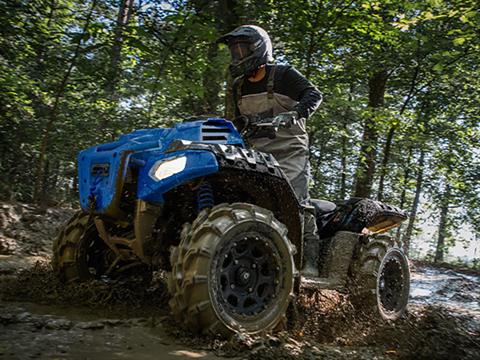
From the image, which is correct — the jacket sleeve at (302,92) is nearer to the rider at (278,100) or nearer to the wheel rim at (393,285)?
the rider at (278,100)

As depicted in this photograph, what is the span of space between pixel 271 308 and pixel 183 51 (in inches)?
216

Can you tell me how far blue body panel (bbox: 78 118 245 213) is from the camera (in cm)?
308

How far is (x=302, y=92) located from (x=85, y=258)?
253 cm

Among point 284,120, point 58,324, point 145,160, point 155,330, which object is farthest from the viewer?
point 284,120

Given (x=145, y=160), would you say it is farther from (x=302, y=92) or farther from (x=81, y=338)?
(x=302, y=92)

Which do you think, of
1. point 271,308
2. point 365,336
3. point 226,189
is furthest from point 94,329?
point 365,336

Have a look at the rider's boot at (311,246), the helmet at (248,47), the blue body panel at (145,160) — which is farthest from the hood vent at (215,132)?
the rider's boot at (311,246)

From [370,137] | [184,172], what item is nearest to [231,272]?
[184,172]

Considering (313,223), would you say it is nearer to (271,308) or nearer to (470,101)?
(271,308)

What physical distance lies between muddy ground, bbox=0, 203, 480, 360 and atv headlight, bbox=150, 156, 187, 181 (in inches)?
39.4

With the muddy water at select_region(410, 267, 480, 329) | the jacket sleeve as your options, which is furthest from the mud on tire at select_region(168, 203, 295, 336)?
the muddy water at select_region(410, 267, 480, 329)

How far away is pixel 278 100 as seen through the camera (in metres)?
4.45

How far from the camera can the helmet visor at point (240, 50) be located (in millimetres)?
4266

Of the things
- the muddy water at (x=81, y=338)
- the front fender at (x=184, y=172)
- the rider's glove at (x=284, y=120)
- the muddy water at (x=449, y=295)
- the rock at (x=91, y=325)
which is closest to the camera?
the muddy water at (x=81, y=338)
